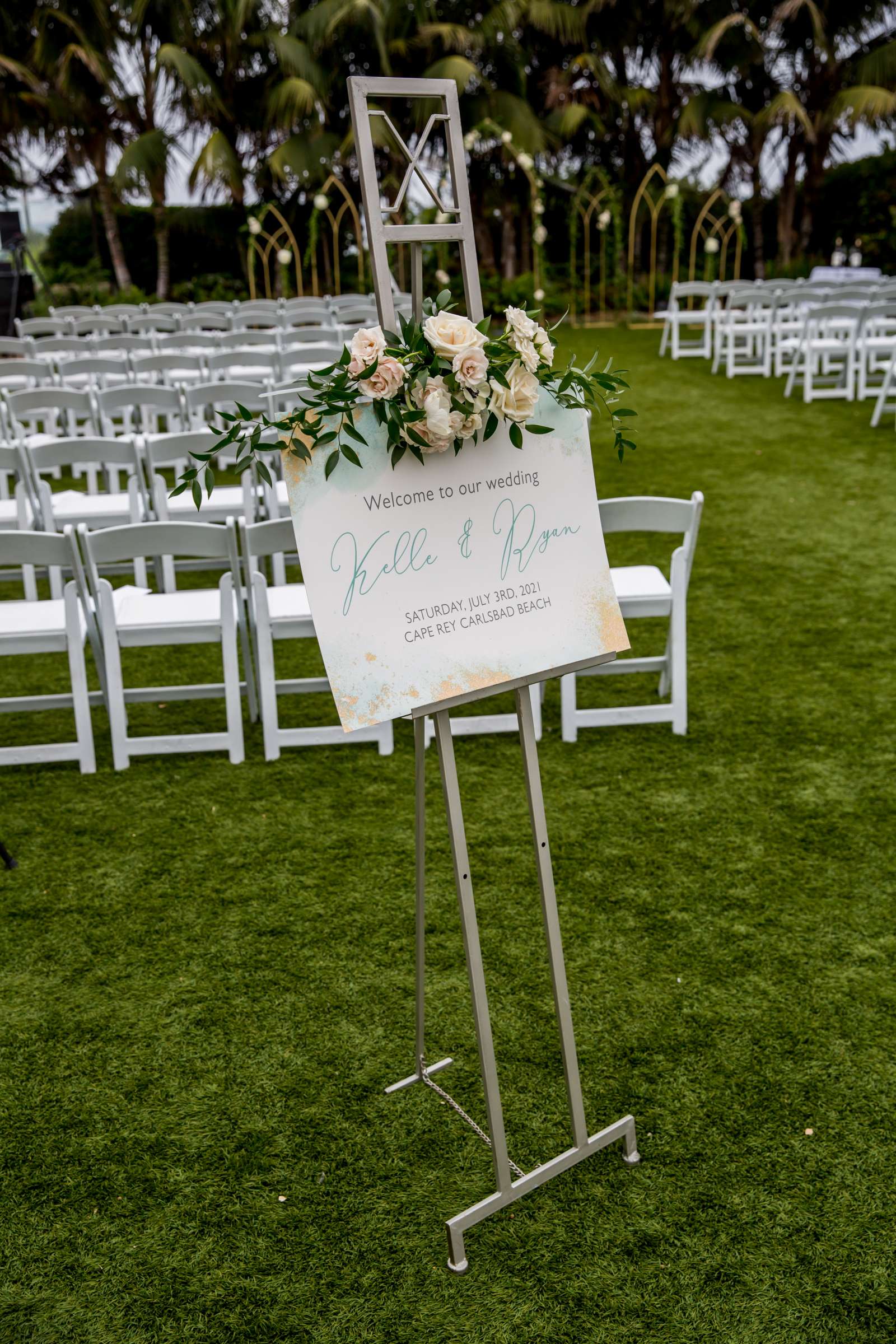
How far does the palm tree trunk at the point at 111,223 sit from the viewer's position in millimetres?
17938

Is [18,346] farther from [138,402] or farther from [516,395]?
[516,395]

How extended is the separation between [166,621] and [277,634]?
41 centimetres

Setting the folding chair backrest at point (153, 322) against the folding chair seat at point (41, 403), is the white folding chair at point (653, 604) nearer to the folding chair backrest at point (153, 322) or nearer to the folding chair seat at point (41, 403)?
the folding chair seat at point (41, 403)

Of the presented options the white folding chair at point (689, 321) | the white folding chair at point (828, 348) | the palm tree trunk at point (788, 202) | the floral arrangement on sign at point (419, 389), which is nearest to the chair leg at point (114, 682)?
the floral arrangement on sign at point (419, 389)

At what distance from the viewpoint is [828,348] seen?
33.0 ft

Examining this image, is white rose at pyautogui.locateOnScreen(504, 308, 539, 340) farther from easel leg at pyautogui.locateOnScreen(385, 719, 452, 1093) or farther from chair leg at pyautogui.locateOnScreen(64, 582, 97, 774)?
chair leg at pyautogui.locateOnScreen(64, 582, 97, 774)

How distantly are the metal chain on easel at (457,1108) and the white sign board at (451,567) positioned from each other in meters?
1.03

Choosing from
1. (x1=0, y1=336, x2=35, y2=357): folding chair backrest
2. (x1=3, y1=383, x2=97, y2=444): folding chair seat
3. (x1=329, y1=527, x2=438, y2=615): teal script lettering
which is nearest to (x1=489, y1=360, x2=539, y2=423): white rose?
(x1=329, y1=527, x2=438, y2=615): teal script lettering

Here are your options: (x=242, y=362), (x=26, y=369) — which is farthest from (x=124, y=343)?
(x=242, y=362)

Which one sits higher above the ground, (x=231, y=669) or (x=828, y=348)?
(x=828, y=348)

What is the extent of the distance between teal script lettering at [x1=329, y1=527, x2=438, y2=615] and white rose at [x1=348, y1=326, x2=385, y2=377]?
28 cm

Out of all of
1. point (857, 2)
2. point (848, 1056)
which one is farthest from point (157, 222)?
point (848, 1056)

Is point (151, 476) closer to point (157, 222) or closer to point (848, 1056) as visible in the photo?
point (848, 1056)

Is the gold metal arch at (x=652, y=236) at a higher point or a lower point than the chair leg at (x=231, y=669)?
higher
